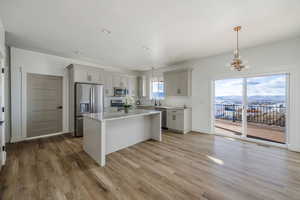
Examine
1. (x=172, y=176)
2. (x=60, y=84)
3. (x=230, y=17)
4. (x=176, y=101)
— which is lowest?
(x=172, y=176)

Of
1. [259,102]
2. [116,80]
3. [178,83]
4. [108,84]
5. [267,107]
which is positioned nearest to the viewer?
[259,102]

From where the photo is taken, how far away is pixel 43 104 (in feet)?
13.4

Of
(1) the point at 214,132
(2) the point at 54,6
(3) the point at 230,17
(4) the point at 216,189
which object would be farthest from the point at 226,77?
(2) the point at 54,6

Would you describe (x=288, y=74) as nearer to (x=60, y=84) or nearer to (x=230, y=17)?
(x=230, y=17)

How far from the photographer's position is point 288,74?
3.08 meters

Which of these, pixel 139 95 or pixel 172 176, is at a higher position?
pixel 139 95

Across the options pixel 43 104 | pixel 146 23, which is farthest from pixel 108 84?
pixel 146 23

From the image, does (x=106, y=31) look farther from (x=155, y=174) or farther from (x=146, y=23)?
(x=155, y=174)

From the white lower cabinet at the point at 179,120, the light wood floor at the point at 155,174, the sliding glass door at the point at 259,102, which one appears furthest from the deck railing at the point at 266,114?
the white lower cabinet at the point at 179,120

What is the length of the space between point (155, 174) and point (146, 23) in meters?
2.73

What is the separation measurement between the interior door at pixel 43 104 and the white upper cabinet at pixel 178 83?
3986 millimetres

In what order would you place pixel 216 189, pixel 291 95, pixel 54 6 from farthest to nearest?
pixel 291 95
pixel 54 6
pixel 216 189

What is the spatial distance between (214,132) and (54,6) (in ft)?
16.8

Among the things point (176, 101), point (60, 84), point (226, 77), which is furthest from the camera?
point (176, 101)
